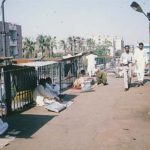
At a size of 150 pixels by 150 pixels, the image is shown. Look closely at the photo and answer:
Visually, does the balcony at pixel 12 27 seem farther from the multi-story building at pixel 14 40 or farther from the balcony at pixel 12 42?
the balcony at pixel 12 42

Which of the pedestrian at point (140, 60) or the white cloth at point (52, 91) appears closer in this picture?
the white cloth at point (52, 91)

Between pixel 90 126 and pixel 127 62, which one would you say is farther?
pixel 127 62

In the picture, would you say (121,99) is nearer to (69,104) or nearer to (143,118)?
(69,104)

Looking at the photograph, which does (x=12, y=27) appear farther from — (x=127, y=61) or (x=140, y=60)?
(x=127, y=61)

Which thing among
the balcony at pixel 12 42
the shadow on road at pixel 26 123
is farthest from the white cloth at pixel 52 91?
the balcony at pixel 12 42

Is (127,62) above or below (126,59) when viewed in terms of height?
below

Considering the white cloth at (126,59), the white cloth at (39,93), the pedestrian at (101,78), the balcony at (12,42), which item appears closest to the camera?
the white cloth at (39,93)

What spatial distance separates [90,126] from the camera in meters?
8.33

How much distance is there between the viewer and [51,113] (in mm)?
10016

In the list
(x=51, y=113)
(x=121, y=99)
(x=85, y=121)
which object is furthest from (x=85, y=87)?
(x=85, y=121)

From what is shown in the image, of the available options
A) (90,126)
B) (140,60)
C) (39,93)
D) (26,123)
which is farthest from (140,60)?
(26,123)

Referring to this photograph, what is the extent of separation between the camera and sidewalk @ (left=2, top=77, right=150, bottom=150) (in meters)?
6.85

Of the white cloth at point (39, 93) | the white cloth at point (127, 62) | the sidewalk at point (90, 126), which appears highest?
the white cloth at point (127, 62)

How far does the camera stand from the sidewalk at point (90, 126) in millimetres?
6848
